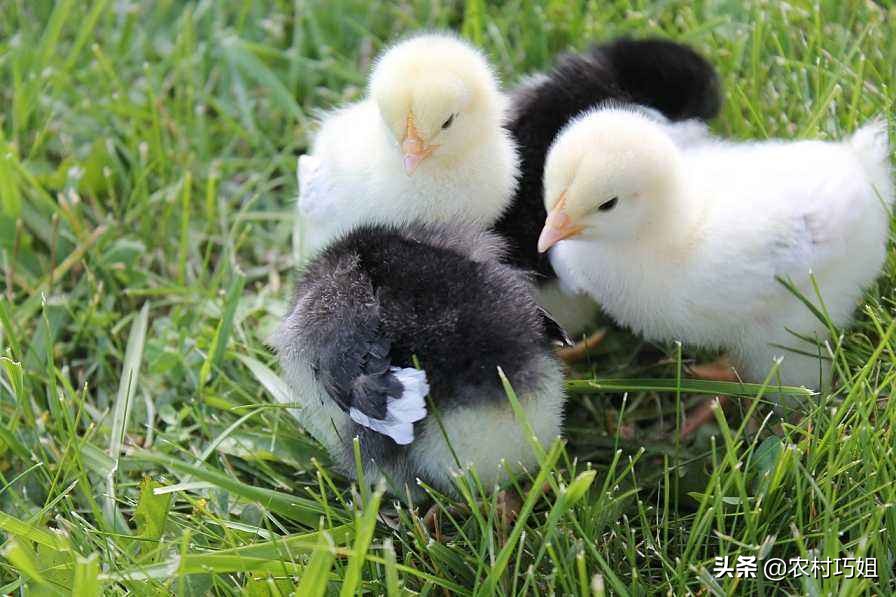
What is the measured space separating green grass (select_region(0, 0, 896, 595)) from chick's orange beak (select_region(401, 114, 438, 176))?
542mm

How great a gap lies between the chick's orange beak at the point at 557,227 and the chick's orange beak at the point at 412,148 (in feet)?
0.90

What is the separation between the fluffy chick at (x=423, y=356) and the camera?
5.05ft

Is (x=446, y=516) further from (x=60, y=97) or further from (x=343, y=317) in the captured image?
(x=60, y=97)

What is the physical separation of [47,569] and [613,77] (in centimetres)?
151

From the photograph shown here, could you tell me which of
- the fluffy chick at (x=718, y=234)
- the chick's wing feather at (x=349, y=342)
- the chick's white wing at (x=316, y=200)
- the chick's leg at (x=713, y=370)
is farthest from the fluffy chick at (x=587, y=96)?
the chick's wing feather at (x=349, y=342)

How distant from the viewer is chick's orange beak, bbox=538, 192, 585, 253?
174 centimetres

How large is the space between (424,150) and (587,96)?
1.53 ft

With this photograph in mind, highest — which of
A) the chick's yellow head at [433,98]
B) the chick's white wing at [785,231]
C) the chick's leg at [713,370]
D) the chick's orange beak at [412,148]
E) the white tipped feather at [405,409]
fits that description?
the chick's yellow head at [433,98]

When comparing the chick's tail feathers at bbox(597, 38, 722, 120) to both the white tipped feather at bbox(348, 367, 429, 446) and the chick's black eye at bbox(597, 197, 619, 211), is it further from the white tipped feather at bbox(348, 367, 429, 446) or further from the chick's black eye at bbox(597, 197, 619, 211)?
the white tipped feather at bbox(348, 367, 429, 446)

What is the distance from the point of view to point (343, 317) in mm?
1591

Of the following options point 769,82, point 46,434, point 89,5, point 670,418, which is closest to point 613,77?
point 769,82

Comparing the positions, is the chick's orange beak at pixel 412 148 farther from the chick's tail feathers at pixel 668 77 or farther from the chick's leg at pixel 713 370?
the chick's leg at pixel 713 370

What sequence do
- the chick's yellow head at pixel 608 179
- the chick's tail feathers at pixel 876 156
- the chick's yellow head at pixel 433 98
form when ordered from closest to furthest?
the chick's yellow head at pixel 608 179
the chick's yellow head at pixel 433 98
the chick's tail feathers at pixel 876 156

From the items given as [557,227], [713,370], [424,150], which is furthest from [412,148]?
[713,370]
